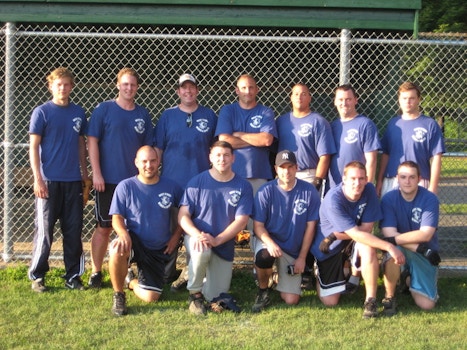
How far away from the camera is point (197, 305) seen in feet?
16.4

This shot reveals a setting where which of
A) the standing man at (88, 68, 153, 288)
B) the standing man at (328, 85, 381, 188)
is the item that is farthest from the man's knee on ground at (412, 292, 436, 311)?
the standing man at (88, 68, 153, 288)

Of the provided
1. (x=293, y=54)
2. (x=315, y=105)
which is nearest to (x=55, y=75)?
(x=293, y=54)

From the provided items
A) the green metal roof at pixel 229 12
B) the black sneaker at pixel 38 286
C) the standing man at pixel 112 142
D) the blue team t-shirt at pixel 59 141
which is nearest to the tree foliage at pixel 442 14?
the green metal roof at pixel 229 12

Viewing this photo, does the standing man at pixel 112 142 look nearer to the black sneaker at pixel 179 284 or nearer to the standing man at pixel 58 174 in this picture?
the standing man at pixel 58 174

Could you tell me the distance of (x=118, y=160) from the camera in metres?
5.50

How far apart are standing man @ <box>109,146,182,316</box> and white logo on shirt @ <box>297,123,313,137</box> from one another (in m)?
1.18

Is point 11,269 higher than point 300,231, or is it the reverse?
point 300,231

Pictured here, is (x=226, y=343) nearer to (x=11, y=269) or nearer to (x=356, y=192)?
(x=356, y=192)

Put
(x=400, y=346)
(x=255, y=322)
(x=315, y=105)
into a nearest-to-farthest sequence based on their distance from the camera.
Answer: (x=400, y=346) → (x=255, y=322) → (x=315, y=105)

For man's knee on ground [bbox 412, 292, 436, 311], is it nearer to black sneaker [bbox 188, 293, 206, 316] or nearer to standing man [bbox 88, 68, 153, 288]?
black sneaker [bbox 188, 293, 206, 316]

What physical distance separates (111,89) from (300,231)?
504 cm

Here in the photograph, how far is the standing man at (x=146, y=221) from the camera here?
5.06m

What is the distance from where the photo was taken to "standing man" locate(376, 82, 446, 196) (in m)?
5.34

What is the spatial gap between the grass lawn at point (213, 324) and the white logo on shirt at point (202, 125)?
1.42m
